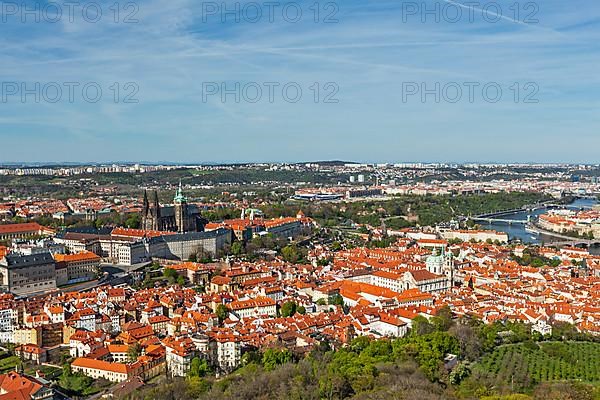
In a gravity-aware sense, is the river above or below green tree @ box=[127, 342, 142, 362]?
below

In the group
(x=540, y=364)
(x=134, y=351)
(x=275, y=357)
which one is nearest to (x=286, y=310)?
(x=275, y=357)

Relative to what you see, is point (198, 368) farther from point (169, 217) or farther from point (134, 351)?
point (169, 217)

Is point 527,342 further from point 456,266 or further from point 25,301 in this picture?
point 25,301

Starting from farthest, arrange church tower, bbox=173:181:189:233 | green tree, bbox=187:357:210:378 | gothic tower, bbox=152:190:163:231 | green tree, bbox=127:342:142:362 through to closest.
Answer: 1. church tower, bbox=173:181:189:233
2. gothic tower, bbox=152:190:163:231
3. green tree, bbox=127:342:142:362
4. green tree, bbox=187:357:210:378

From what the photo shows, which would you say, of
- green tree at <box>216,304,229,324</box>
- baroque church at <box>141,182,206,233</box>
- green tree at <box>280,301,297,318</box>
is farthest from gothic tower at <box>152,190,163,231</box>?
green tree at <box>280,301,297,318</box>

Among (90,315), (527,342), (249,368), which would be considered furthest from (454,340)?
(90,315)

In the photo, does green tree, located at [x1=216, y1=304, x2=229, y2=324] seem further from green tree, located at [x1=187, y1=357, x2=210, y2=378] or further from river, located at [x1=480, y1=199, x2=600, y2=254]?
river, located at [x1=480, y1=199, x2=600, y2=254]
